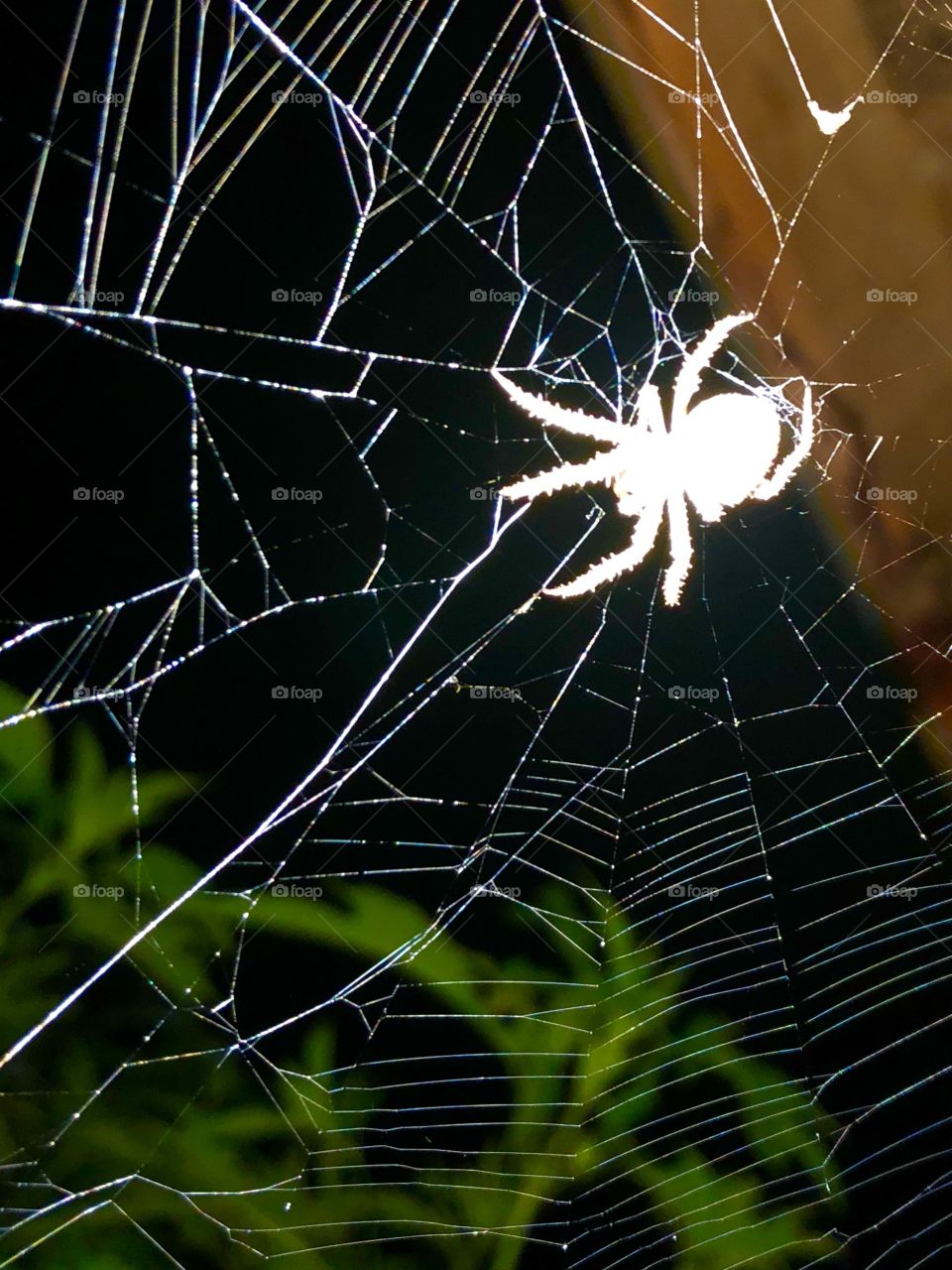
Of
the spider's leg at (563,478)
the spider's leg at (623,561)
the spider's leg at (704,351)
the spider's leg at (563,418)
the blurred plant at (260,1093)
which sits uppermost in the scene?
the spider's leg at (704,351)

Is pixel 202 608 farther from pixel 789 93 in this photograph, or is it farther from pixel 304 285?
pixel 789 93

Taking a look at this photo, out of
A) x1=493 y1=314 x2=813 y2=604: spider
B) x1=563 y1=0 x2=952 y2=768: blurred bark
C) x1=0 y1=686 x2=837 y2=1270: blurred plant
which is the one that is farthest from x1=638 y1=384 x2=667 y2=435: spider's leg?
x1=0 y1=686 x2=837 y2=1270: blurred plant

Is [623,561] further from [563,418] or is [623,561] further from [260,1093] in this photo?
[260,1093]

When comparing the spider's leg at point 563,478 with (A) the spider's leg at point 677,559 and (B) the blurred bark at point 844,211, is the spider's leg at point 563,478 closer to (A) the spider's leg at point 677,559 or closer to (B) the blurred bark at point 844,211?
(A) the spider's leg at point 677,559

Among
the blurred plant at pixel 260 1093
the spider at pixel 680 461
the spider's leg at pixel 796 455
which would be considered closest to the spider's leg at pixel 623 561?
the spider at pixel 680 461

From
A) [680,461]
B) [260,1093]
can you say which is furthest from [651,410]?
[260,1093]
